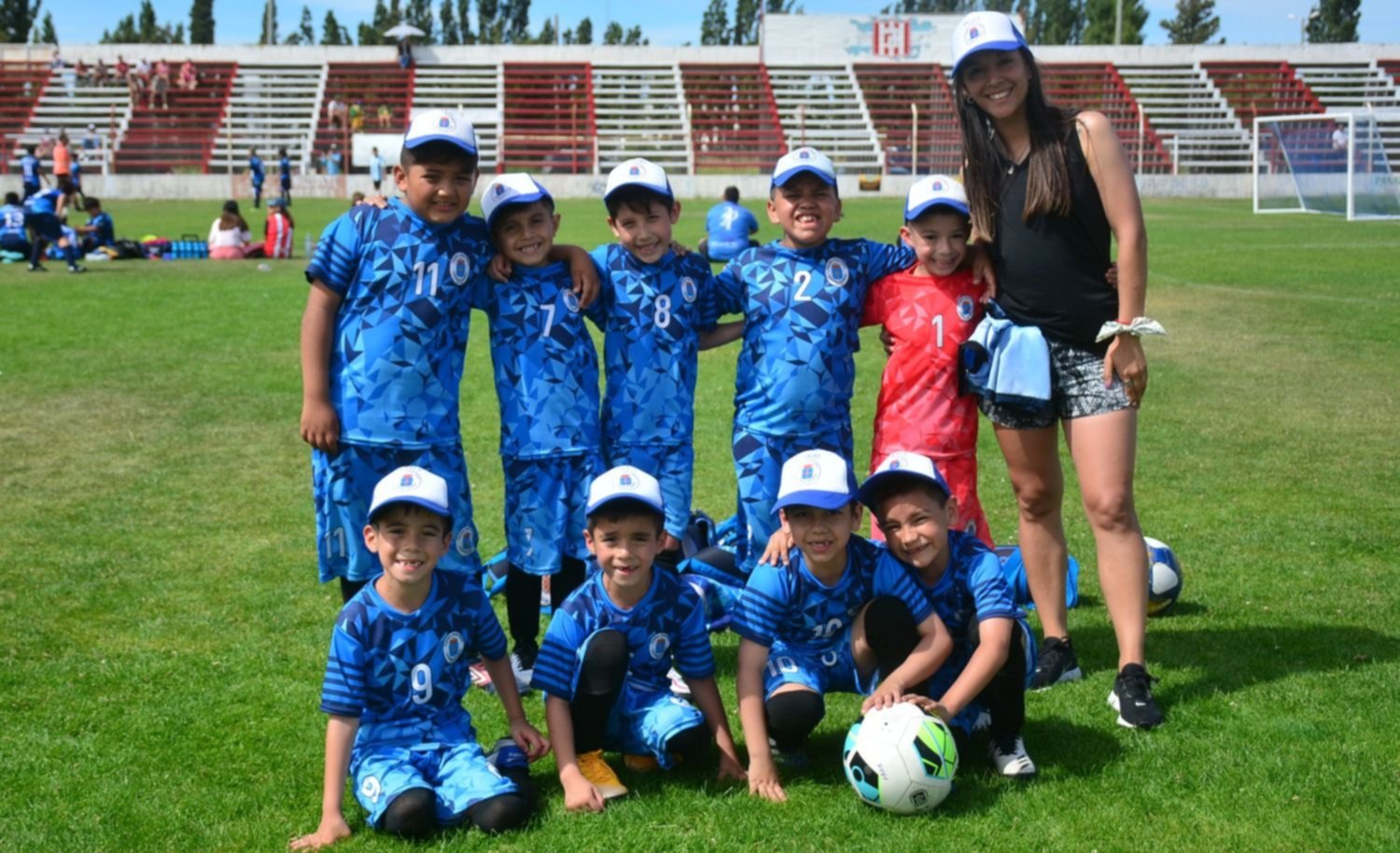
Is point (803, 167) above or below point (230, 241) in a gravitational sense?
below

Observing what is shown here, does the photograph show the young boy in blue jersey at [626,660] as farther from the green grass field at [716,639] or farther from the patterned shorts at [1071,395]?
the patterned shorts at [1071,395]

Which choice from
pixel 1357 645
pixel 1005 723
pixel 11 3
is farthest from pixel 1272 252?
pixel 11 3

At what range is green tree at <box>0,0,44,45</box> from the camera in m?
64.0

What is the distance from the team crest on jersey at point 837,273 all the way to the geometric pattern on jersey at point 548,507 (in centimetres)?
118

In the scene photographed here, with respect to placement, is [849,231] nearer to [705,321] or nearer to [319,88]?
[705,321]

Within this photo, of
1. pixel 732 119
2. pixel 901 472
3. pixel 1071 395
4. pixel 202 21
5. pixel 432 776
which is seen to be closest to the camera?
pixel 432 776

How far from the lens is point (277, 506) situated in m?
8.28

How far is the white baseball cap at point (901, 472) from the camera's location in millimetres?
4605

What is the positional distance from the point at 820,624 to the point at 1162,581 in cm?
215

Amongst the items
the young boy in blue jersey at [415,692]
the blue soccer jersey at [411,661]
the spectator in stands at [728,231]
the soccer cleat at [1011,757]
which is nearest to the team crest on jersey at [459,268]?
the young boy in blue jersey at [415,692]

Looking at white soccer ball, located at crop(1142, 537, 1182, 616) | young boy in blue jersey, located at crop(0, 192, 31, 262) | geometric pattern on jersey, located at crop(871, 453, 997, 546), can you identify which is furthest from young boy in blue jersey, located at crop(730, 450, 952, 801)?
young boy in blue jersey, located at crop(0, 192, 31, 262)

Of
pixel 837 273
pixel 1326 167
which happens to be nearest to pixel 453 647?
pixel 837 273

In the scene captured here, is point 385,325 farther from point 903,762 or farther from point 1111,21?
point 1111,21

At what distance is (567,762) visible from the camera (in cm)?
434
